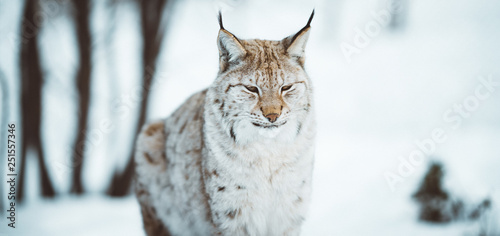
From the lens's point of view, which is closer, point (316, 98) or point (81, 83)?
point (81, 83)

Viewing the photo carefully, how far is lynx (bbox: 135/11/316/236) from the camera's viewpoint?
3.27 meters

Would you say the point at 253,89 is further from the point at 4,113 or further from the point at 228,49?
the point at 4,113

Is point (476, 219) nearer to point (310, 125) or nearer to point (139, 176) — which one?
point (310, 125)

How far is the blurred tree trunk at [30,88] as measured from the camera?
21.7 feet

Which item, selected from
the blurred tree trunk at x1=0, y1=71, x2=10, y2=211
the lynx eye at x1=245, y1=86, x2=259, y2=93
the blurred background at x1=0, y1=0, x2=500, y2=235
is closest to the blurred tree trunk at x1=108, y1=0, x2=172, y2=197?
the blurred background at x1=0, y1=0, x2=500, y2=235

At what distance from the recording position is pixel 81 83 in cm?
734

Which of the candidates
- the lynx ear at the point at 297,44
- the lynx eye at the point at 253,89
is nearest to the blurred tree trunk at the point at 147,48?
the lynx ear at the point at 297,44

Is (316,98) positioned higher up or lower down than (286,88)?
lower down

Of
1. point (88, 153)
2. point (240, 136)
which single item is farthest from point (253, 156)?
point (88, 153)

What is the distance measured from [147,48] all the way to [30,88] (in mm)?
2018

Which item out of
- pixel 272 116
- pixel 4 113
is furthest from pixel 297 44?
pixel 4 113

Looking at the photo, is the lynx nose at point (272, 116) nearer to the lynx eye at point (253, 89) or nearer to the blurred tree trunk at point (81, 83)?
the lynx eye at point (253, 89)

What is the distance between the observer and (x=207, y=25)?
10.9 m

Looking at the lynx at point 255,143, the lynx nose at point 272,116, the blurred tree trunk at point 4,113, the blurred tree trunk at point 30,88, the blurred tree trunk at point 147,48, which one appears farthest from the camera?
the blurred tree trunk at point 147,48
